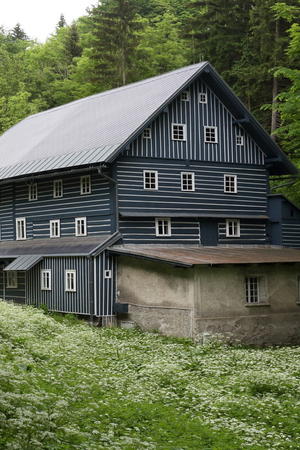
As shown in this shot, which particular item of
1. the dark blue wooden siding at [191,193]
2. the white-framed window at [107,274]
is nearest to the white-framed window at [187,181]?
the dark blue wooden siding at [191,193]

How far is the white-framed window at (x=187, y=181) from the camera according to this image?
1457 inches

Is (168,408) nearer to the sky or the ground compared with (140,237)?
nearer to the ground

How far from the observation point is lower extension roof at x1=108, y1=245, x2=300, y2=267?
29.5 m

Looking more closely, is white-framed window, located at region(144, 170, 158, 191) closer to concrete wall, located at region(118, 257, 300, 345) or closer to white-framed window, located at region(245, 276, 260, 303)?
concrete wall, located at region(118, 257, 300, 345)

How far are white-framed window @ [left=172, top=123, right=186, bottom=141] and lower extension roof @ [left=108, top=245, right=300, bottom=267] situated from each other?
6.08 m

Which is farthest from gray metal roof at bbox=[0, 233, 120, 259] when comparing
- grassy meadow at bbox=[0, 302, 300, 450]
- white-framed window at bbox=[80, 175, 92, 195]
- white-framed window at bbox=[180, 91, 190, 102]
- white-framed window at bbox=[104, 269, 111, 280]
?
white-framed window at bbox=[180, 91, 190, 102]

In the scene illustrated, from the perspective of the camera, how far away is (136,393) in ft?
58.5

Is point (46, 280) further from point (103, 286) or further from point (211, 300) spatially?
point (211, 300)

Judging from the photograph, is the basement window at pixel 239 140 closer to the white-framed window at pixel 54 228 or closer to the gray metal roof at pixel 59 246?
the gray metal roof at pixel 59 246

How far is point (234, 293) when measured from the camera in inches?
1217

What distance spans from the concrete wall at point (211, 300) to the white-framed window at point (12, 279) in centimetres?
897

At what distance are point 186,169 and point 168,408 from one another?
71.5 ft

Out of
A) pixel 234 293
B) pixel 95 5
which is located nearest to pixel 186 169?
pixel 234 293

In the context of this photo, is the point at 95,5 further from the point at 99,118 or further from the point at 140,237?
the point at 140,237
